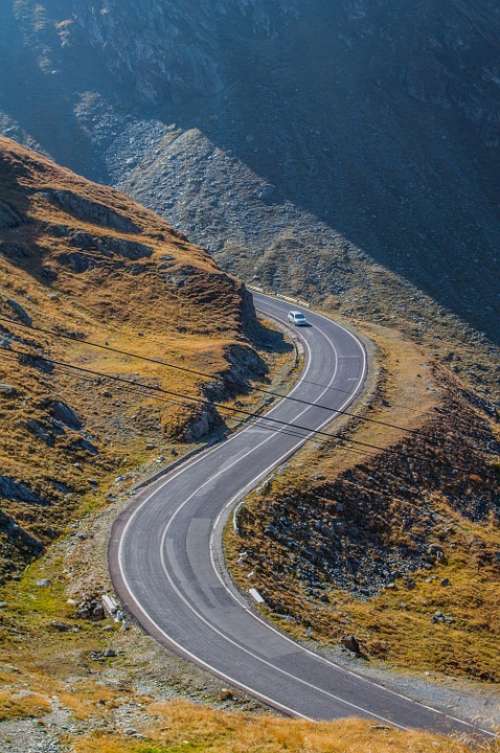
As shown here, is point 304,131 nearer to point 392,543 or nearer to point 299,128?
point 299,128

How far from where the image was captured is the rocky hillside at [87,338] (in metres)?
43.8

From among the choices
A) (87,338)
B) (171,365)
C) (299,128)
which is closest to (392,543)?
(171,365)

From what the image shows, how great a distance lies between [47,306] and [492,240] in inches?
2665

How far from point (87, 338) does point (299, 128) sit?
7666 centimetres

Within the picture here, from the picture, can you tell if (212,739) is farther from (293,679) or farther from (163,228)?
(163,228)

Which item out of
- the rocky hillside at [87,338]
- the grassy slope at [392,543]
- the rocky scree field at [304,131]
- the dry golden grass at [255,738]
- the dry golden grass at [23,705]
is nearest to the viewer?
the dry golden grass at [255,738]

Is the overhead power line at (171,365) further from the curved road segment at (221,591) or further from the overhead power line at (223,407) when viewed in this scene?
the overhead power line at (223,407)

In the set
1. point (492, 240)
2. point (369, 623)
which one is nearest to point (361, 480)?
point (369, 623)

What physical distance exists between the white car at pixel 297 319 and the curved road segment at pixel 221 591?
24289 mm

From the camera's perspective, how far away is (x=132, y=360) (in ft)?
198

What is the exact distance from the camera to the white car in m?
82.6

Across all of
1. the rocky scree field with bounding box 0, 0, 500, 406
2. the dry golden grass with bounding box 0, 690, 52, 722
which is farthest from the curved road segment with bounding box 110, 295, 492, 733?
the rocky scree field with bounding box 0, 0, 500, 406

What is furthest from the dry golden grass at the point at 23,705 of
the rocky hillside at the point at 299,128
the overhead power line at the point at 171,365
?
the rocky hillside at the point at 299,128

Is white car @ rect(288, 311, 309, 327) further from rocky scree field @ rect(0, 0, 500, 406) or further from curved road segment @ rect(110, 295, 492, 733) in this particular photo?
curved road segment @ rect(110, 295, 492, 733)
